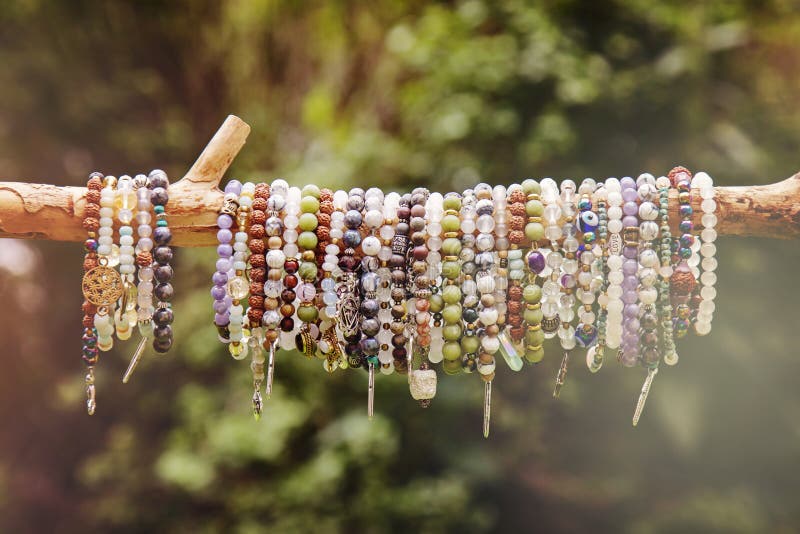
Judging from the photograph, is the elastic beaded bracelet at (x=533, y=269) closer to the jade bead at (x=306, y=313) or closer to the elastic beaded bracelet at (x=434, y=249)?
the elastic beaded bracelet at (x=434, y=249)

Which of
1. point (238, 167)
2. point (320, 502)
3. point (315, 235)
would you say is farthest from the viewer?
point (238, 167)

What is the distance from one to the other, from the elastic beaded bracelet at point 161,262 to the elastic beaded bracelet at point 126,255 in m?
0.03

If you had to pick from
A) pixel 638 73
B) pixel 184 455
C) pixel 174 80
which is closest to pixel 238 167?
pixel 174 80

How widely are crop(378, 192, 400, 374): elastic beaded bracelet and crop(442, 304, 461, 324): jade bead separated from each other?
68mm

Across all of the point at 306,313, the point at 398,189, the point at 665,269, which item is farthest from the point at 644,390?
the point at 398,189

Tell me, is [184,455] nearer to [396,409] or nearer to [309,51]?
[396,409]

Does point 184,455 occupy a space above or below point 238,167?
below

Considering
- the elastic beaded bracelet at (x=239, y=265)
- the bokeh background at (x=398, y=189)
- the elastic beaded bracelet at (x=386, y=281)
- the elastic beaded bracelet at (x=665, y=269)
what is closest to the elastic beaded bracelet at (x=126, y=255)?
the elastic beaded bracelet at (x=239, y=265)

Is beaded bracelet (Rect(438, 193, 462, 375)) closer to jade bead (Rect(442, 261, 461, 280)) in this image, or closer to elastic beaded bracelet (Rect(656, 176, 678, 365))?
jade bead (Rect(442, 261, 461, 280))

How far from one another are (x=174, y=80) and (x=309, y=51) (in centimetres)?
59

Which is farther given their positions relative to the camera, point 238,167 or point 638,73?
point 238,167

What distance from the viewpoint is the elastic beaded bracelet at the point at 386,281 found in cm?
71

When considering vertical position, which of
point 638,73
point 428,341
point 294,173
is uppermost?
point 638,73

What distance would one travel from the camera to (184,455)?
79.9 inches
